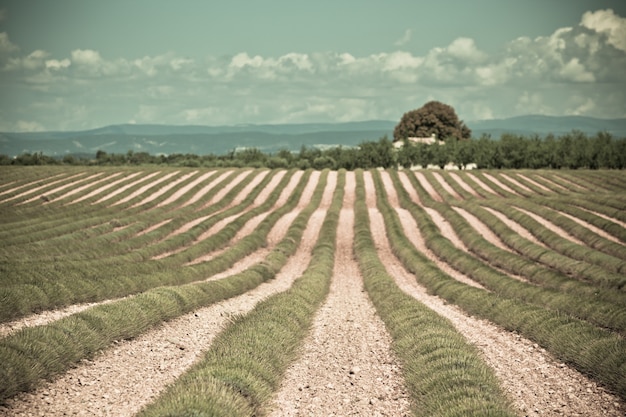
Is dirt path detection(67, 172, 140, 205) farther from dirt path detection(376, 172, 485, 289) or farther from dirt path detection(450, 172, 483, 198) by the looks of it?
dirt path detection(450, 172, 483, 198)

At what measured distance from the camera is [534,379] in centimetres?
1269

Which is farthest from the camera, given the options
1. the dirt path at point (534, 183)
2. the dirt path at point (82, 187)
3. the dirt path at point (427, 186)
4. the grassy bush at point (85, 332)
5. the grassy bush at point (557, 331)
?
the dirt path at point (534, 183)

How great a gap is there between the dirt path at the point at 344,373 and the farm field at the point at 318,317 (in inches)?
2.1

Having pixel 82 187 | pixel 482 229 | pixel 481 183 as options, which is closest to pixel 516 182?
pixel 481 183

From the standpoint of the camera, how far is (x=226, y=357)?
39.7 ft

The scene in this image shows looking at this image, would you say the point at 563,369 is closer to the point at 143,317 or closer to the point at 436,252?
the point at 143,317

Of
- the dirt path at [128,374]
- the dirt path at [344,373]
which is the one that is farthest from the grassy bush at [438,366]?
the dirt path at [128,374]

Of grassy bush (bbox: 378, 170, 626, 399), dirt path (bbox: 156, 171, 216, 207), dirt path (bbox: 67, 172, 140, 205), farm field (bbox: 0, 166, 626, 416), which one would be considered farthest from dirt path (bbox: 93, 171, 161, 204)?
grassy bush (bbox: 378, 170, 626, 399)

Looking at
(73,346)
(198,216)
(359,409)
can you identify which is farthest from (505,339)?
(198,216)

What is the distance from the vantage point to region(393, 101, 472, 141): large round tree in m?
149

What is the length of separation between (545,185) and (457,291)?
174 ft

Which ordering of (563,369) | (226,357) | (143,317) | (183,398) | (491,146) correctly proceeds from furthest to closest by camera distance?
(491,146) < (143,317) < (563,369) < (226,357) < (183,398)

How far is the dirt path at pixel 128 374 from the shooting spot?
9.98 m

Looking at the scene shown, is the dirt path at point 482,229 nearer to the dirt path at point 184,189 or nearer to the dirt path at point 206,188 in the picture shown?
the dirt path at point 206,188
